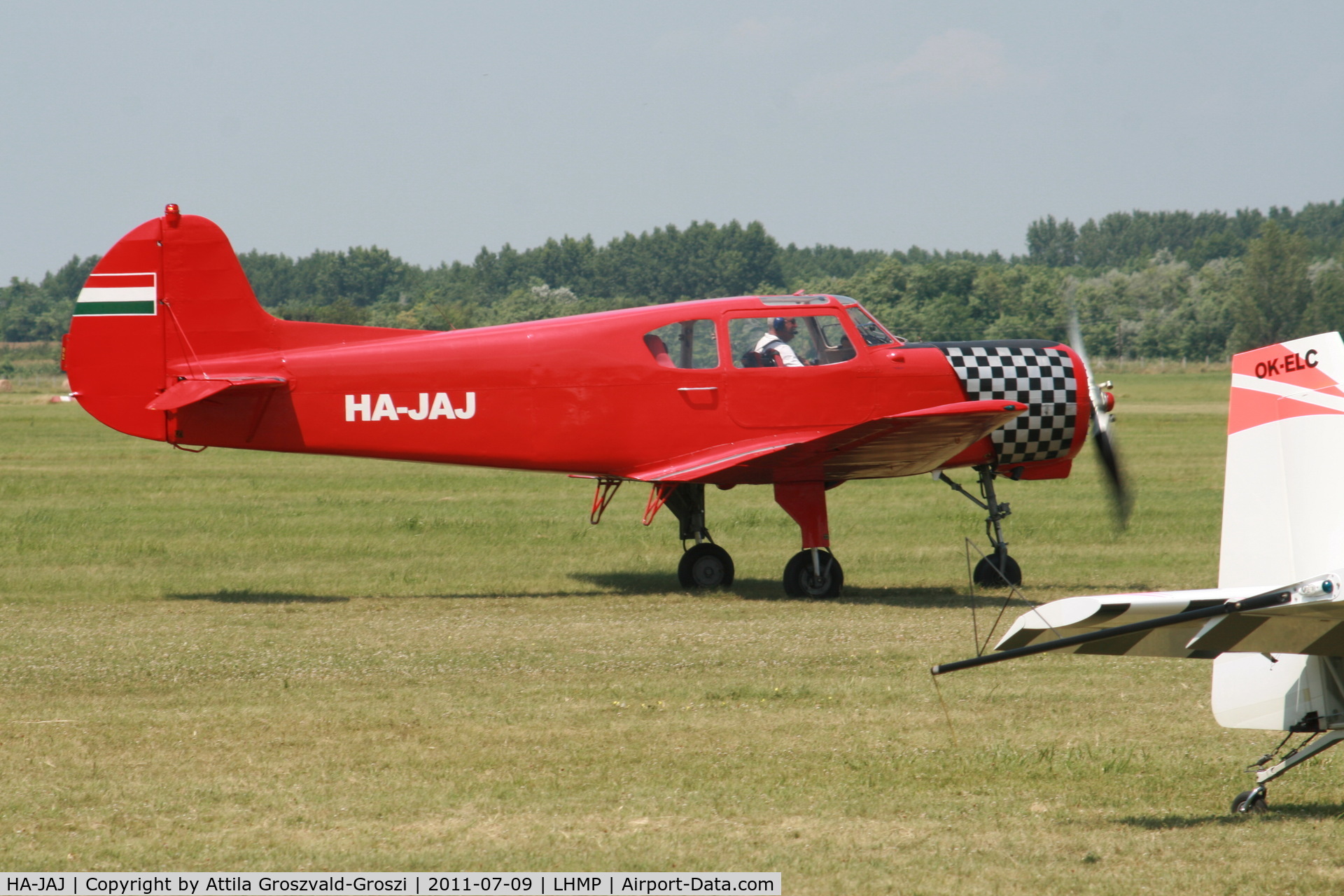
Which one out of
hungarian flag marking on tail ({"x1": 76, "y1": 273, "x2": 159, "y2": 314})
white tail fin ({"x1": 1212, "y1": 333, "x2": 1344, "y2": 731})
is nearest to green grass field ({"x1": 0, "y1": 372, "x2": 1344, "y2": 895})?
white tail fin ({"x1": 1212, "y1": 333, "x2": 1344, "y2": 731})

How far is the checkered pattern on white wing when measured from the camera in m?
11.8

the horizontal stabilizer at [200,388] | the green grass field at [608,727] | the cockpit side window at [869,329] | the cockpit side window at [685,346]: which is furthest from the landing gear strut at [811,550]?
the horizontal stabilizer at [200,388]

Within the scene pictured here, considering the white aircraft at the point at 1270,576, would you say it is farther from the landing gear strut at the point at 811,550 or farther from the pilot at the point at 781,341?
the pilot at the point at 781,341

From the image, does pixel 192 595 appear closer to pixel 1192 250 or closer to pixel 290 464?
pixel 290 464

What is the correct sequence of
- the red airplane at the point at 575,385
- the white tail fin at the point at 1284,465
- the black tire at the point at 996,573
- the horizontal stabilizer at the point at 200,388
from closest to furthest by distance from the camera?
the white tail fin at the point at 1284,465 → the horizontal stabilizer at the point at 200,388 → the red airplane at the point at 575,385 → the black tire at the point at 996,573

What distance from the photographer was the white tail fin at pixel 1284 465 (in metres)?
4.86

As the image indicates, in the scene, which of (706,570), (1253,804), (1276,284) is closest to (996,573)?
(706,570)

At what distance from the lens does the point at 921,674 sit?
8.22 metres

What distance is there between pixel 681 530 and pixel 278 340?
161 inches

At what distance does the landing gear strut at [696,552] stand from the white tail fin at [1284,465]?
7.09 meters

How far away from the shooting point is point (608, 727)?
7.00 m

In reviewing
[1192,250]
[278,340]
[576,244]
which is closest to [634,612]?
[278,340]
